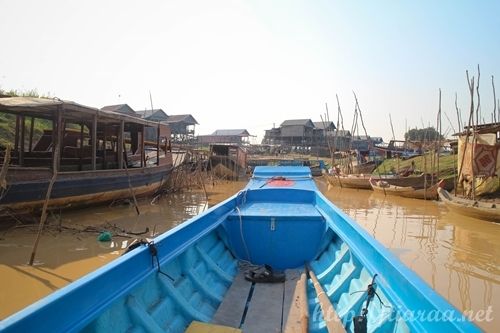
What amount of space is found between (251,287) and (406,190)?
12.7m

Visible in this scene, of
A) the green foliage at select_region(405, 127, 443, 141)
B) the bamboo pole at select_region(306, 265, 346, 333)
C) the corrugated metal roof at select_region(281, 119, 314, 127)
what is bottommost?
the bamboo pole at select_region(306, 265, 346, 333)

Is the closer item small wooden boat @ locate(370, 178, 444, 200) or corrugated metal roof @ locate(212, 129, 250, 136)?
small wooden boat @ locate(370, 178, 444, 200)

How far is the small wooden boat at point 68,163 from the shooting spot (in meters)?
7.51

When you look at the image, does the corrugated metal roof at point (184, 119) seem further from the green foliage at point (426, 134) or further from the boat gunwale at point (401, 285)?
the boat gunwale at point (401, 285)

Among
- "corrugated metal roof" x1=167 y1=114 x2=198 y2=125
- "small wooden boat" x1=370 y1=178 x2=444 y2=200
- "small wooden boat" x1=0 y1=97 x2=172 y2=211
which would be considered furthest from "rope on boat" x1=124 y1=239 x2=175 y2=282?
"corrugated metal roof" x1=167 y1=114 x2=198 y2=125

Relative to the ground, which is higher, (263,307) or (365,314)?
(365,314)

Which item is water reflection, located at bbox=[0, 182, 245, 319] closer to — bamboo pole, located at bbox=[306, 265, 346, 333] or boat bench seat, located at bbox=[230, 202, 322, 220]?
boat bench seat, located at bbox=[230, 202, 322, 220]

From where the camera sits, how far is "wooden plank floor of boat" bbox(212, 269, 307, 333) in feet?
9.66

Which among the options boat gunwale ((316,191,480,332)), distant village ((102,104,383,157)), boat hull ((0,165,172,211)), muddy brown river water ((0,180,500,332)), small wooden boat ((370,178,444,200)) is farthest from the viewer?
distant village ((102,104,383,157))

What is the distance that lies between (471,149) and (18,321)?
1194 centimetres

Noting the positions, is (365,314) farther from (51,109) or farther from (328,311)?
(51,109)

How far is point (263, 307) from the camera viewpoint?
3.27m

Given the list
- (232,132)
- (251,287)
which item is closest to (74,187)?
(251,287)

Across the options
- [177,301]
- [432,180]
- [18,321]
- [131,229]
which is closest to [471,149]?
[432,180]
